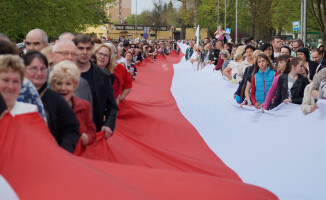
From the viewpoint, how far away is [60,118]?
498cm

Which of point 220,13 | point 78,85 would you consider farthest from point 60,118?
point 220,13

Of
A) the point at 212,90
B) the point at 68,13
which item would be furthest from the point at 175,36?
the point at 212,90

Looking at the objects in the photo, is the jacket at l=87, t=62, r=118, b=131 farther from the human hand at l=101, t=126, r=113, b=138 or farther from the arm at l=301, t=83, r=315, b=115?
the arm at l=301, t=83, r=315, b=115

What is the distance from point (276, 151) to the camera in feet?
28.5

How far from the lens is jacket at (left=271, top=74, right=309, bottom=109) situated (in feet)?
32.1

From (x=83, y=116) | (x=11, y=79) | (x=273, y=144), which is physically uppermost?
(x=11, y=79)

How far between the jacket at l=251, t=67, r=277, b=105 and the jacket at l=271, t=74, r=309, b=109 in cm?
76

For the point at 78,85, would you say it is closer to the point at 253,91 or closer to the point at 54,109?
the point at 54,109

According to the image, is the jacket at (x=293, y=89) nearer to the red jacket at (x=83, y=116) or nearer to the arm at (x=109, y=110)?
the arm at (x=109, y=110)

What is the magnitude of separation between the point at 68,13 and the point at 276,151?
2472 centimetres

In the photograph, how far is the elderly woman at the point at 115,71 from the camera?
26.2 feet

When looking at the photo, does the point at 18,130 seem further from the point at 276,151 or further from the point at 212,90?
the point at 212,90

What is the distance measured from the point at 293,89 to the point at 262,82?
1.20 metres

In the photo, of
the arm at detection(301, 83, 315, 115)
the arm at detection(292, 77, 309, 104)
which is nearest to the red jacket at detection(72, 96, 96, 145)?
the arm at detection(301, 83, 315, 115)
